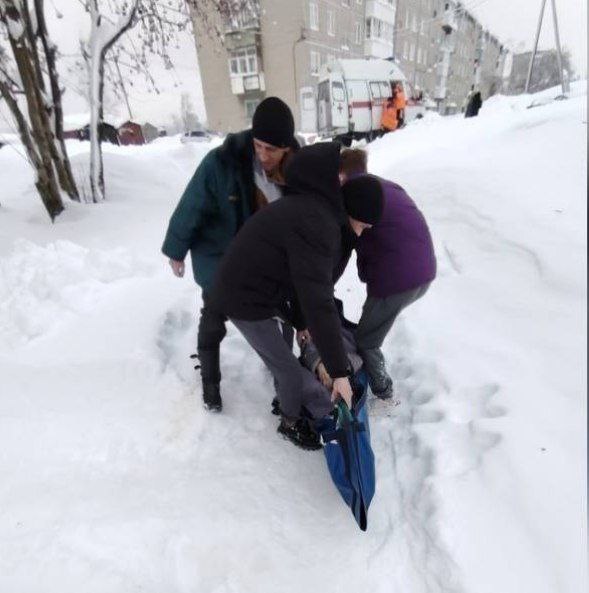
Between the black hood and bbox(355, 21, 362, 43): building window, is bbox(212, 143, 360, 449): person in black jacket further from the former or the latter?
bbox(355, 21, 362, 43): building window

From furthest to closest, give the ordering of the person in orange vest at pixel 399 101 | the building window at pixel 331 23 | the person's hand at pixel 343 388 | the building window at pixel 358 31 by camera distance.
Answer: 1. the building window at pixel 358 31
2. the building window at pixel 331 23
3. the person in orange vest at pixel 399 101
4. the person's hand at pixel 343 388

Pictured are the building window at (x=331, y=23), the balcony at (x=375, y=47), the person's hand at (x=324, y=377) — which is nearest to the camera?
Answer: the person's hand at (x=324, y=377)

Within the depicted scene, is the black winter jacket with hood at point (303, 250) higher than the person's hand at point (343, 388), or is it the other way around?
the black winter jacket with hood at point (303, 250)

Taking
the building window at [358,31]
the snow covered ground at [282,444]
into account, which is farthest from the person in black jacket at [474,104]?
the snow covered ground at [282,444]

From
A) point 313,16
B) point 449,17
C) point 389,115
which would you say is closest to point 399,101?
point 389,115

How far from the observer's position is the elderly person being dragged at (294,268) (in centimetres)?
150

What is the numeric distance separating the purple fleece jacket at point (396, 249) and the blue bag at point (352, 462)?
66cm

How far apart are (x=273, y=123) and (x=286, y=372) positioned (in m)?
1.14

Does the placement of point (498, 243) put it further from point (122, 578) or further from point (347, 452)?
point (122, 578)

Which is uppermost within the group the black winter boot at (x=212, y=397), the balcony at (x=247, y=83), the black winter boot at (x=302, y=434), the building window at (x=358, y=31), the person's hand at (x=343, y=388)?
the building window at (x=358, y=31)

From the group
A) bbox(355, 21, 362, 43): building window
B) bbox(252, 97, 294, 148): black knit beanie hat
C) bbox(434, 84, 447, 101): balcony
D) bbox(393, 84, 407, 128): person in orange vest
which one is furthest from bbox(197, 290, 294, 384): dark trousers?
bbox(434, 84, 447, 101): balcony

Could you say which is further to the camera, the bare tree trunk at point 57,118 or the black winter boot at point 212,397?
the bare tree trunk at point 57,118

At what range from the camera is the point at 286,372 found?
202 centimetres

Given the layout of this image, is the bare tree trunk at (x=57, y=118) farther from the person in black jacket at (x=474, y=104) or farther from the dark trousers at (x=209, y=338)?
the person in black jacket at (x=474, y=104)
